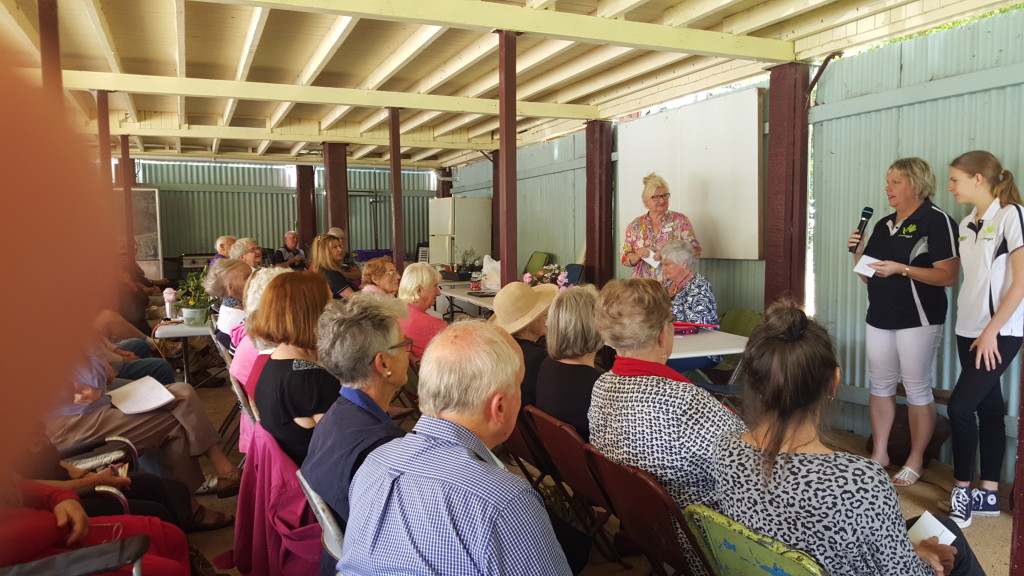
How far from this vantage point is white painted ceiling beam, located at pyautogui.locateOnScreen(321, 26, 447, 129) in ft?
16.1

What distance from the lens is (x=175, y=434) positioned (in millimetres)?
3184

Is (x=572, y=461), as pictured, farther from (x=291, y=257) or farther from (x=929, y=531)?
(x=291, y=257)

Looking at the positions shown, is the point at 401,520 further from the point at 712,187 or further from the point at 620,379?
the point at 712,187

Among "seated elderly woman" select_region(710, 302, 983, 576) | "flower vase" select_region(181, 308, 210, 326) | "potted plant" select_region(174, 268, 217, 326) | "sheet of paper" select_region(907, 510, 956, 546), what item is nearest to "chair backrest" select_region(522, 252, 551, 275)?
"potted plant" select_region(174, 268, 217, 326)

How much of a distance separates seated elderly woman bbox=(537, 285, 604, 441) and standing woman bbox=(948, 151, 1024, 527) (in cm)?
184

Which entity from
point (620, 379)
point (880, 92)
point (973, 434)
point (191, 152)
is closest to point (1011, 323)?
point (973, 434)

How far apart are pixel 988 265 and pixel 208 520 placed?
3.72 meters

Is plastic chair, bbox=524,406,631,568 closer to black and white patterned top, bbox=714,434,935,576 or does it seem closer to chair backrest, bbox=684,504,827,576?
chair backrest, bbox=684,504,827,576

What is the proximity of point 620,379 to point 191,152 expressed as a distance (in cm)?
1211

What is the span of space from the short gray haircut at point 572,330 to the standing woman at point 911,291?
1.83 meters

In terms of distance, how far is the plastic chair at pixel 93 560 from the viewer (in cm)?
143

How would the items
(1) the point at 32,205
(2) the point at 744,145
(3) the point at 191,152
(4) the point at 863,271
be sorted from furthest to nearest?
(3) the point at 191,152 < (2) the point at 744,145 < (4) the point at 863,271 < (1) the point at 32,205

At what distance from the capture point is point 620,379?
2061mm

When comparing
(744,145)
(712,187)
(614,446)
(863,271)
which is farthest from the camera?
(712,187)
